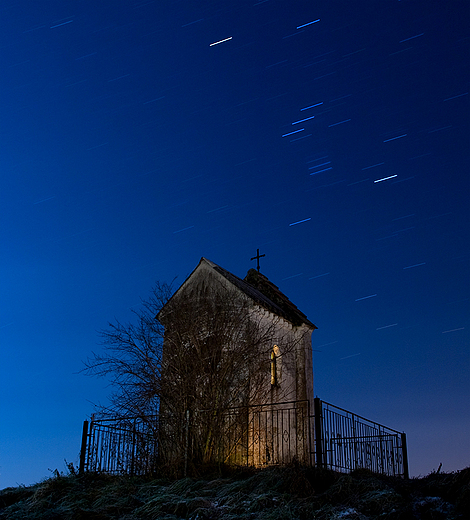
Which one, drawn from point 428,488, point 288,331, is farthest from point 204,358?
point 428,488

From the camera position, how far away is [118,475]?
13516mm

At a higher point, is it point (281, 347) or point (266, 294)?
point (266, 294)

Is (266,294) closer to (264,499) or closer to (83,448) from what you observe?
(83,448)

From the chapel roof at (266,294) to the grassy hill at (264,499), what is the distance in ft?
25.9

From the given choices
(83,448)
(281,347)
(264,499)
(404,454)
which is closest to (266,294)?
(281,347)

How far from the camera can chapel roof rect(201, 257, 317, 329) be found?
1892cm

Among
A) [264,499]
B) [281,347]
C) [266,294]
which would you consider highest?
[266,294]

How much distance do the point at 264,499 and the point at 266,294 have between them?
557 inches

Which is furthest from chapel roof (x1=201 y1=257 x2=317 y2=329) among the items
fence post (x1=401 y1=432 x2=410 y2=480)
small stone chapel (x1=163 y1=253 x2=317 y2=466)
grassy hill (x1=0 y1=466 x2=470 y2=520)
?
grassy hill (x1=0 y1=466 x2=470 y2=520)

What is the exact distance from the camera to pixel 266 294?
2283cm

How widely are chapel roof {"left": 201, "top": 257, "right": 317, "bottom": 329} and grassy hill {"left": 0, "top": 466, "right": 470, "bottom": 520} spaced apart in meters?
7.89

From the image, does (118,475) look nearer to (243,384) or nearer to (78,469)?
(78,469)

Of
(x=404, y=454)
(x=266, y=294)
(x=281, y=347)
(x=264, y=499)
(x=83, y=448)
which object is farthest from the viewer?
(x=266, y=294)

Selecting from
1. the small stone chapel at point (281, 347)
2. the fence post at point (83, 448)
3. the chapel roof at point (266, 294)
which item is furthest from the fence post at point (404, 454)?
the fence post at point (83, 448)
